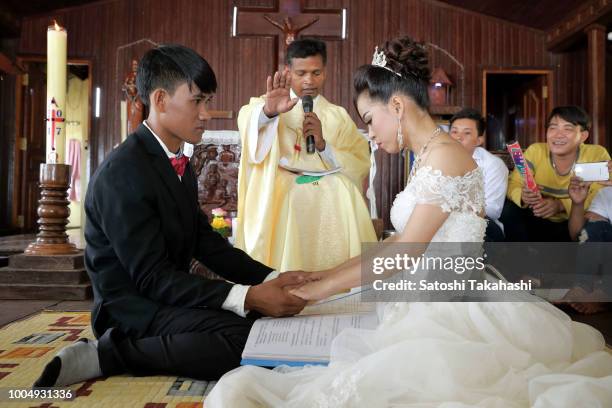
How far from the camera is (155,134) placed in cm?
189

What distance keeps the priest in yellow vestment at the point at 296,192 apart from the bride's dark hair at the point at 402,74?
41.9 inches

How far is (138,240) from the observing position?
167 centimetres

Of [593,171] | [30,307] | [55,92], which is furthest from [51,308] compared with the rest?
[593,171]

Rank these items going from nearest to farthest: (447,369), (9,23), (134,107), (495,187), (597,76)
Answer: (447,369) < (495,187) < (134,107) < (597,76) < (9,23)

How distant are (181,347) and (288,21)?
5039mm

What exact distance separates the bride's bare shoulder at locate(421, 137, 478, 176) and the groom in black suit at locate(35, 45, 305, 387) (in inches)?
22.2

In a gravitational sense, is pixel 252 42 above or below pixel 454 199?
above

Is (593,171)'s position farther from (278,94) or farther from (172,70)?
(172,70)

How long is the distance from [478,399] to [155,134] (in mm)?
1278

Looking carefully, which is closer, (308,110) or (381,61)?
(381,61)

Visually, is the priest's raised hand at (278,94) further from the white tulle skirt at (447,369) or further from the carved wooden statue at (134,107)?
the carved wooden statue at (134,107)

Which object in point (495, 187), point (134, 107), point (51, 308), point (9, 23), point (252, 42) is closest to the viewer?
point (51, 308)

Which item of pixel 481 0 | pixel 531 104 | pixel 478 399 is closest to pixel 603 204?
pixel 478 399

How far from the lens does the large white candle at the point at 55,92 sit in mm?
3117
